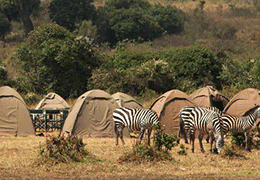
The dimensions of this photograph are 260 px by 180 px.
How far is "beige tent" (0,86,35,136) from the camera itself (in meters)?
19.0

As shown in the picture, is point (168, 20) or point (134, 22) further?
point (168, 20)

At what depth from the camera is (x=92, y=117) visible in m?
18.8

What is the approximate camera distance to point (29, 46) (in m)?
36.2

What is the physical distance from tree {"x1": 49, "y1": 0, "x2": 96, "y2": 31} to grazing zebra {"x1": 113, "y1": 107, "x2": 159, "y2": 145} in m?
39.5

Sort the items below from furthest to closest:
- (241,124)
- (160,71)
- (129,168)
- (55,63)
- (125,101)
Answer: (55,63) → (160,71) → (125,101) → (241,124) → (129,168)

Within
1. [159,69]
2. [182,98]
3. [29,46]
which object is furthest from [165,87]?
[182,98]

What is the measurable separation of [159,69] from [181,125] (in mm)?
16809

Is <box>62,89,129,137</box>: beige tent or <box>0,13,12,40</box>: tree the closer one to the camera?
<box>62,89,129,137</box>: beige tent

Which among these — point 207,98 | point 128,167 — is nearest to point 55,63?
point 207,98

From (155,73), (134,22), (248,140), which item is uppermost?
(134,22)

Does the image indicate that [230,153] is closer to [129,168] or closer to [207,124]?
[207,124]

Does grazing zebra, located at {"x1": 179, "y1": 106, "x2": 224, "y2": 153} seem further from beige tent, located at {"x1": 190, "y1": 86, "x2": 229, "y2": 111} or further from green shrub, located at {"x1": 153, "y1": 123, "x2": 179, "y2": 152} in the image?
beige tent, located at {"x1": 190, "y1": 86, "x2": 229, "y2": 111}

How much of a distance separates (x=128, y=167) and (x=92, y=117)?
22.5 ft

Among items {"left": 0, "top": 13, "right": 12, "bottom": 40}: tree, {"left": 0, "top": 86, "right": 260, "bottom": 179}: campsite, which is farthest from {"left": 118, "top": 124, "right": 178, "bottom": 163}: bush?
{"left": 0, "top": 13, "right": 12, "bottom": 40}: tree
